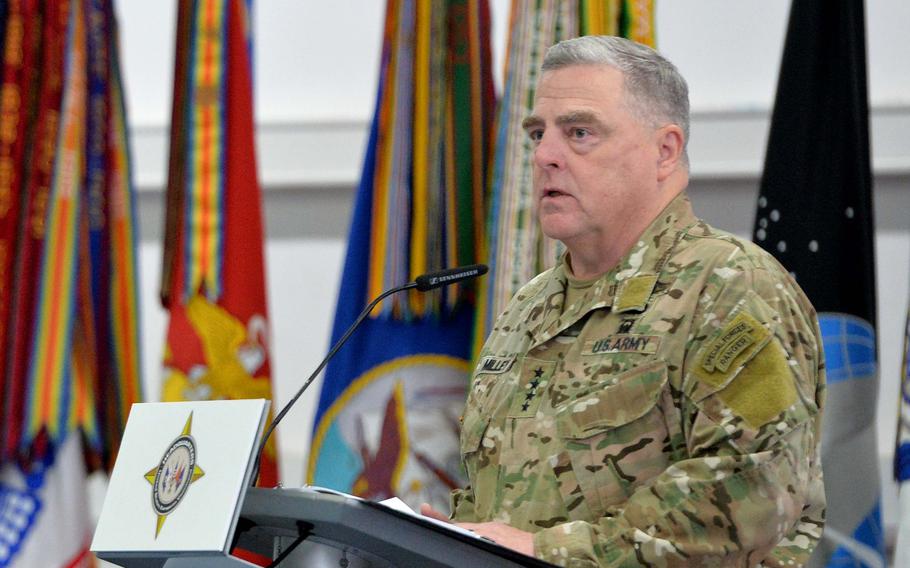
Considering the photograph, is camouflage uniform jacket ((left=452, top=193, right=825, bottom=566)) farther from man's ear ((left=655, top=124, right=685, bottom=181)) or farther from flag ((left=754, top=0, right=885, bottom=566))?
flag ((left=754, top=0, right=885, bottom=566))

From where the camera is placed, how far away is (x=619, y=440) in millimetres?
1554

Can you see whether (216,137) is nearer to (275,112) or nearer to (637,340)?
(275,112)

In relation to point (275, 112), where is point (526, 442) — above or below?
below

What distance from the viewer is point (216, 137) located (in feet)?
9.37

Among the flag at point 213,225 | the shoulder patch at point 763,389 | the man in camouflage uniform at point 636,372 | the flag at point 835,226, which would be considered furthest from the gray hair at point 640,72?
the flag at point 213,225

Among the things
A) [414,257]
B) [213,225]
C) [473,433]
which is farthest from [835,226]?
[213,225]

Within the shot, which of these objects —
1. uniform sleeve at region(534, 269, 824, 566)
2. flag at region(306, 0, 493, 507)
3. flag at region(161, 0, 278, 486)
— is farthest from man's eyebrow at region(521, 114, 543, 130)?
flag at region(161, 0, 278, 486)

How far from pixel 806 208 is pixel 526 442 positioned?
1150mm

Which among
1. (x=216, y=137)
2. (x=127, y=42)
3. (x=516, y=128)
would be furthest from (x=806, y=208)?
(x=127, y=42)

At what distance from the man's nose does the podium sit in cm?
58

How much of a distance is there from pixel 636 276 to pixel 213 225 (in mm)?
1439

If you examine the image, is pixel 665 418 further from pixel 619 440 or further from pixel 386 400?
pixel 386 400

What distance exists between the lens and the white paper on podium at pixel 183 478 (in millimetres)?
1300

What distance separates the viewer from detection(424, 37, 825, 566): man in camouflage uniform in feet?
4.67
